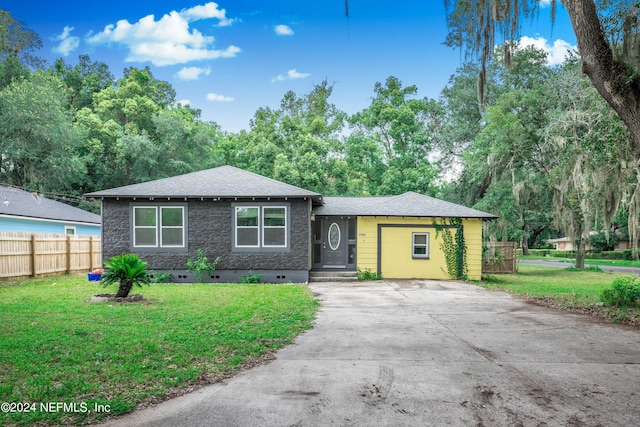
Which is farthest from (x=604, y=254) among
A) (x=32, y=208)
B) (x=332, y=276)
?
(x=32, y=208)

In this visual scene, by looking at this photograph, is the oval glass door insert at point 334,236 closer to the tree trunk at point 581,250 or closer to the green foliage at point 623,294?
the green foliage at point 623,294

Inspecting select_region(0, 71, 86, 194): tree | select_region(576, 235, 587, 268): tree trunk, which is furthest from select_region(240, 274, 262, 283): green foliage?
select_region(0, 71, 86, 194): tree

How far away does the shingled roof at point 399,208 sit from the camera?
14.7m

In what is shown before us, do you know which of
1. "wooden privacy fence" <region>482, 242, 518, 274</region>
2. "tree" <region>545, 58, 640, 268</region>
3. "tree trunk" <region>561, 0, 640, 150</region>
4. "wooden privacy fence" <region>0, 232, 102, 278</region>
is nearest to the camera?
"tree trunk" <region>561, 0, 640, 150</region>

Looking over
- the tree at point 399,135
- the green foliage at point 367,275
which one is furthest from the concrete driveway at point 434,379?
the tree at point 399,135

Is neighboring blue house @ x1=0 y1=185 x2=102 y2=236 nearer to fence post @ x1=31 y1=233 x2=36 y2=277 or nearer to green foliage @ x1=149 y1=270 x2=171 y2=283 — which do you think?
fence post @ x1=31 y1=233 x2=36 y2=277

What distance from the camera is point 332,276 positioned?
1451cm

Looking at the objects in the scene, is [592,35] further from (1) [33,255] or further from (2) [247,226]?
(1) [33,255]

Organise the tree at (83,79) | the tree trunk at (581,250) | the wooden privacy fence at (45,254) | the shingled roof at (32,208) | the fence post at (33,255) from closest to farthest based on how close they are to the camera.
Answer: the wooden privacy fence at (45,254), the fence post at (33,255), the shingled roof at (32,208), the tree trunk at (581,250), the tree at (83,79)

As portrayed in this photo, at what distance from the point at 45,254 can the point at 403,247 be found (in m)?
13.0

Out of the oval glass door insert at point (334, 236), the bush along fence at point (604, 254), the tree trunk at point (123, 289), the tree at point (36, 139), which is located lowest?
the bush along fence at point (604, 254)

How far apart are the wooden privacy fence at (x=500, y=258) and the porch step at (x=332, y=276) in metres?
7.00

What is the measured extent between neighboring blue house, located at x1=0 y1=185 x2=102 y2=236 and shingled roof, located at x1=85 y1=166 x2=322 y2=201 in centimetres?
564

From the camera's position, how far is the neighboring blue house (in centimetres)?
1617
